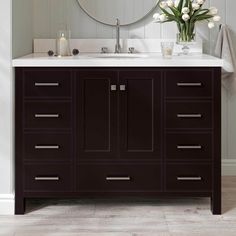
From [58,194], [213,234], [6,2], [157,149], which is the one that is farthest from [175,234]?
[6,2]

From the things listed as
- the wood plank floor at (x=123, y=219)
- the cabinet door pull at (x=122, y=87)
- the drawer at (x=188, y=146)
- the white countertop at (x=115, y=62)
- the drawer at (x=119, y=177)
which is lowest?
the wood plank floor at (x=123, y=219)

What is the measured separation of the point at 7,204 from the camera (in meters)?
3.24

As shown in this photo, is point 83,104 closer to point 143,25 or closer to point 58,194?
point 58,194

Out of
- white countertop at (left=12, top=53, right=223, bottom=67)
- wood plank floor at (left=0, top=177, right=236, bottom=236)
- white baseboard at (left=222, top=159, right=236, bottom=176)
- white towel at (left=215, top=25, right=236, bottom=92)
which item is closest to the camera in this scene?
wood plank floor at (left=0, top=177, right=236, bottom=236)

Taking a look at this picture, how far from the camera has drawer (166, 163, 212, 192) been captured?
3.26m

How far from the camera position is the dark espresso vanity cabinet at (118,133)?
321 cm

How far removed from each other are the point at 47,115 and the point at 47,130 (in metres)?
0.09

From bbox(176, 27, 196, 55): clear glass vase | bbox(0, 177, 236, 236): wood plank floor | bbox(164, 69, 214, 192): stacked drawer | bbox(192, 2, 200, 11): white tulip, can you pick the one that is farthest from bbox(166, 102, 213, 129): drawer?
bbox(192, 2, 200, 11): white tulip

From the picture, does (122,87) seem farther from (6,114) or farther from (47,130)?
(6,114)

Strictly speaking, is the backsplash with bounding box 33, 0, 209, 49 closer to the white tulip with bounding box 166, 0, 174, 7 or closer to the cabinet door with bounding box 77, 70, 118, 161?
the white tulip with bounding box 166, 0, 174, 7

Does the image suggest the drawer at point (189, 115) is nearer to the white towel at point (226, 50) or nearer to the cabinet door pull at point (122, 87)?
the cabinet door pull at point (122, 87)

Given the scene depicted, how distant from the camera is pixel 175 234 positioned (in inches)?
114

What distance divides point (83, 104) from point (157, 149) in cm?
49

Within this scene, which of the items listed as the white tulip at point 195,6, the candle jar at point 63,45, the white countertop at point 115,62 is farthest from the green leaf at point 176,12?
the candle jar at point 63,45
